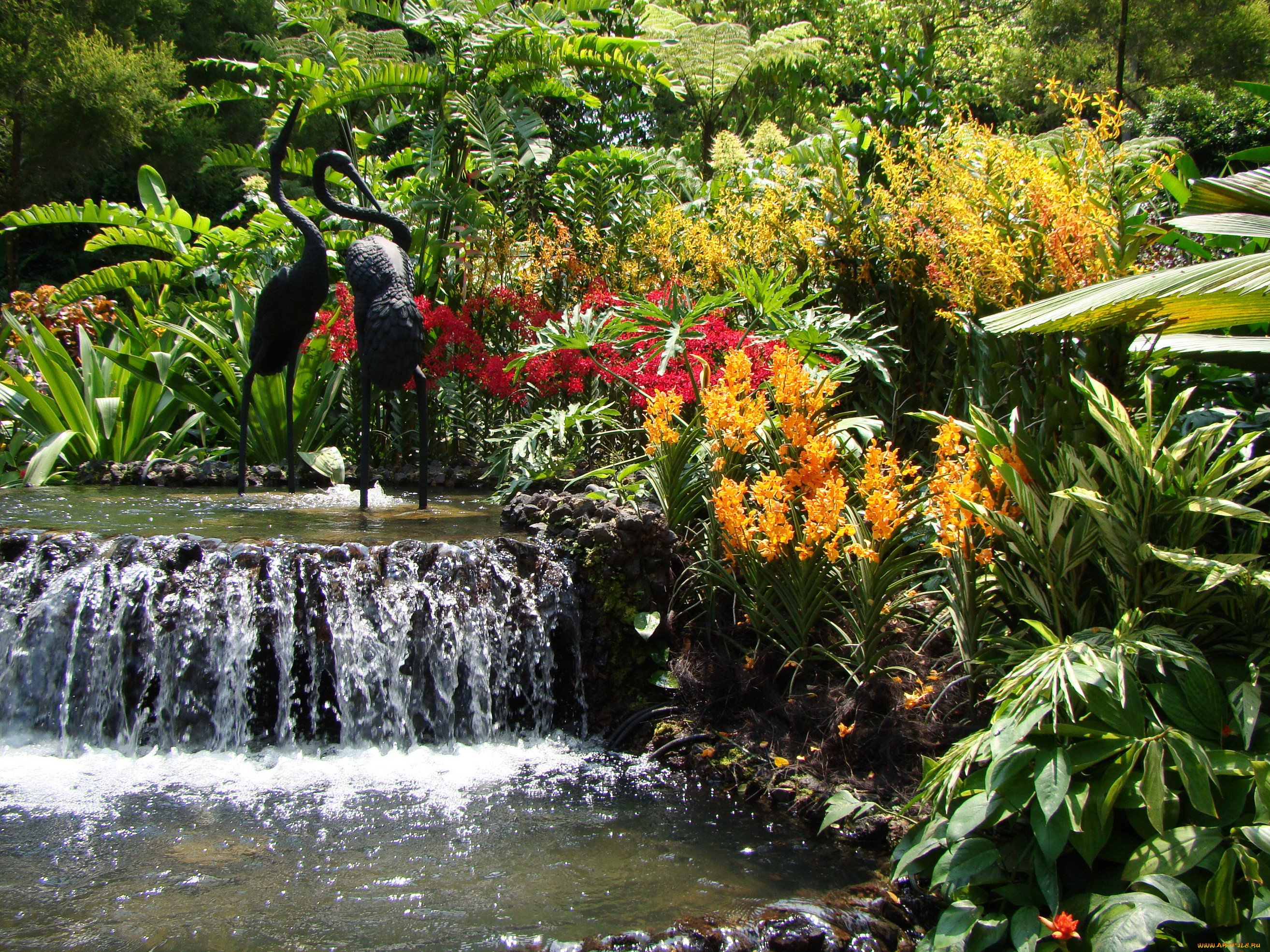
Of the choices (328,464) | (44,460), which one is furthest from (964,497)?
(44,460)

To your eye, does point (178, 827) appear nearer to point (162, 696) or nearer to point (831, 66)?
Answer: point (162, 696)

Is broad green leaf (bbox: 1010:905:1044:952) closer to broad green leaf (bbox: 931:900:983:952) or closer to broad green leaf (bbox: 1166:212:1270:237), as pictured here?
broad green leaf (bbox: 931:900:983:952)

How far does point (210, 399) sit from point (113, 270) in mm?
2629

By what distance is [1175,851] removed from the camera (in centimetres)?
213

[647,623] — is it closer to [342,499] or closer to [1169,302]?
[1169,302]

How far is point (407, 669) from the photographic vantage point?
12.8ft

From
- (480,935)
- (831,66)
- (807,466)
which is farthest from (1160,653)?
(831,66)

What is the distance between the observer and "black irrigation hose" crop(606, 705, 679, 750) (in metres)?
3.87

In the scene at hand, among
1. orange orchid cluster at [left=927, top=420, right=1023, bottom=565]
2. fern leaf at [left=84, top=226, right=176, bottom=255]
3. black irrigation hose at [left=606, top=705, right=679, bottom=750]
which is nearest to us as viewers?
orange orchid cluster at [left=927, top=420, right=1023, bottom=565]

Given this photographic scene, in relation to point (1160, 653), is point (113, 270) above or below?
above

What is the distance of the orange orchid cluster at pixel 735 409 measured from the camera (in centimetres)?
366

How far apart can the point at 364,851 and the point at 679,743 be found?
4.38 ft

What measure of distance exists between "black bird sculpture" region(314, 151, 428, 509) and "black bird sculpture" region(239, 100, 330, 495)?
230mm

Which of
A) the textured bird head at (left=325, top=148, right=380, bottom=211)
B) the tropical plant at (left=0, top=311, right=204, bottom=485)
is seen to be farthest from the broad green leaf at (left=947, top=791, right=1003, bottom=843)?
the tropical plant at (left=0, top=311, right=204, bottom=485)
